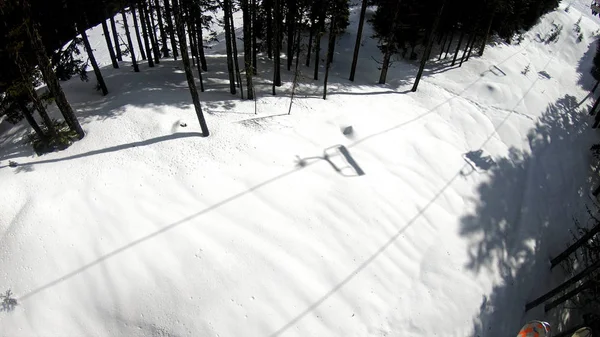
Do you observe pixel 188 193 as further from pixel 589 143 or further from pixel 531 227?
pixel 589 143

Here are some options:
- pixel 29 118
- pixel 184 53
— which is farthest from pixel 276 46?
pixel 29 118

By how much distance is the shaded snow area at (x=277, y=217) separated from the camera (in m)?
8.39

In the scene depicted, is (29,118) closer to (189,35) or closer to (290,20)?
(189,35)

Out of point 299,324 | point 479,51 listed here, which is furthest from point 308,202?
point 479,51

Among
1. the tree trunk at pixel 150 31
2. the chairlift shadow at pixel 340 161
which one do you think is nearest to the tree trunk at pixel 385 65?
the chairlift shadow at pixel 340 161

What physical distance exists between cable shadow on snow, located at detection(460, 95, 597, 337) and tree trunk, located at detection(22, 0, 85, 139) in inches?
619

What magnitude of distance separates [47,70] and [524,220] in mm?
20126

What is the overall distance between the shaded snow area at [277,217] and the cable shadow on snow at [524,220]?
0.28ft

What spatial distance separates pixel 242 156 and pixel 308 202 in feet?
10.4

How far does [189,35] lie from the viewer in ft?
52.2

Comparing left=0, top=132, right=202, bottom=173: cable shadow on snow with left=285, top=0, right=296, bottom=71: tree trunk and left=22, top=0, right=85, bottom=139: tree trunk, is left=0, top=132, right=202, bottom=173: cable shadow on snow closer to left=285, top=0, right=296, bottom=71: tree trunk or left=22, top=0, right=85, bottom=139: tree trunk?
left=22, top=0, right=85, bottom=139: tree trunk

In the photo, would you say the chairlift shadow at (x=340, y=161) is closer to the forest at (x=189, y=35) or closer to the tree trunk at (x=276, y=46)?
the forest at (x=189, y=35)

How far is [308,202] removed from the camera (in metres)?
11.0

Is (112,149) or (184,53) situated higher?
(184,53)
